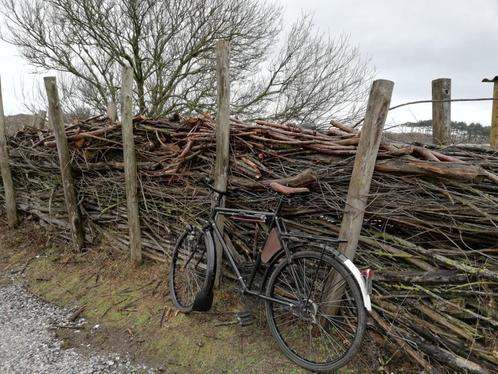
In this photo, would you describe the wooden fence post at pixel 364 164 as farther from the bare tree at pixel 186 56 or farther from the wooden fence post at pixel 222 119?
the bare tree at pixel 186 56

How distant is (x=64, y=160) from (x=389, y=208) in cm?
353

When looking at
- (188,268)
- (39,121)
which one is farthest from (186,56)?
(188,268)

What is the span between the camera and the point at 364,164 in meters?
2.17

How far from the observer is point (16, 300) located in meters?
3.39

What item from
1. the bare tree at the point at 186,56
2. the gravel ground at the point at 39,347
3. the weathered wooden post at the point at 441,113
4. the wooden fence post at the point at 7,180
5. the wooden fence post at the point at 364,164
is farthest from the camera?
the bare tree at the point at 186,56

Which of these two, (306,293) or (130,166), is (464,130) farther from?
(130,166)

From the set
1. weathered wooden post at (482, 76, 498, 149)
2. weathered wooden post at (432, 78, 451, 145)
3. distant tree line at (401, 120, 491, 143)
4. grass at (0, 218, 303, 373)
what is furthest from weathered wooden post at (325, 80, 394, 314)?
weathered wooden post at (482, 76, 498, 149)

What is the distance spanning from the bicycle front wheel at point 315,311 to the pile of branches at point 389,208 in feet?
0.76

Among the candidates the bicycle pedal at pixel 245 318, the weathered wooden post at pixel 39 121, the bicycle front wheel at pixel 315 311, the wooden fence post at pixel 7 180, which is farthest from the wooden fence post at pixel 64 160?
the bicycle front wheel at pixel 315 311

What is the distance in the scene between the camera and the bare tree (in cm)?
977

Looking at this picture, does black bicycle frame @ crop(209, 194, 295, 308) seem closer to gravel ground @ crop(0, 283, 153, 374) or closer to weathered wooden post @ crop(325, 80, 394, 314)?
weathered wooden post @ crop(325, 80, 394, 314)

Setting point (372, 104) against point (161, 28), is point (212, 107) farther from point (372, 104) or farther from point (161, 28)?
point (372, 104)

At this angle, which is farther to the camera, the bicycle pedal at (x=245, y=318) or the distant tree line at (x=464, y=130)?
the distant tree line at (x=464, y=130)

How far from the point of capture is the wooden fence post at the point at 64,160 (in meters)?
3.74
